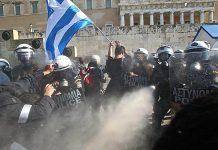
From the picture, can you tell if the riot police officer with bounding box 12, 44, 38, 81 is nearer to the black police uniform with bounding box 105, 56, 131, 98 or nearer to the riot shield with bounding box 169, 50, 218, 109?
the black police uniform with bounding box 105, 56, 131, 98

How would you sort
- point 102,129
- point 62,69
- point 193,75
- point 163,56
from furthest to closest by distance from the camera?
point 163,56 → point 102,129 → point 62,69 → point 193,75

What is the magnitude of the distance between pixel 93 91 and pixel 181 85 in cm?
297

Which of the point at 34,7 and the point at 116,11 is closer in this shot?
the point at 116,11

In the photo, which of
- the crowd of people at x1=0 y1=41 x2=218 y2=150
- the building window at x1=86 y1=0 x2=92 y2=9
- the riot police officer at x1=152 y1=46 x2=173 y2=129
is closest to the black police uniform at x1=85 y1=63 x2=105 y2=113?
the crowd of people at x1=0 y1=41 x2=218 y2=150

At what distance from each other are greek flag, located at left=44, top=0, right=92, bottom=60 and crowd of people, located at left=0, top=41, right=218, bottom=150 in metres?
0.73

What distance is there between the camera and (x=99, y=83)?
7.24 metres

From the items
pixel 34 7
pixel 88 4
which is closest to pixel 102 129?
pixel 88 4

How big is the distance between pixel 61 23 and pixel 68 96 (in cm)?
250

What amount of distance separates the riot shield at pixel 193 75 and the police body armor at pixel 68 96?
0.94 meters

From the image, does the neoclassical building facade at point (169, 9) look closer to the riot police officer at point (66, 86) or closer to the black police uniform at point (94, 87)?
the black police uniform at point (94, 87)

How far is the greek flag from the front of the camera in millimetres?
6367

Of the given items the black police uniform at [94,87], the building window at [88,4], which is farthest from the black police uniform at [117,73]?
the building window at [88,4]

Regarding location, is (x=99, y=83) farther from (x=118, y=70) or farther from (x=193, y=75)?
(x=193, y=75)

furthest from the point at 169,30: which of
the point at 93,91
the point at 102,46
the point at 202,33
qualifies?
the point at 93,91
